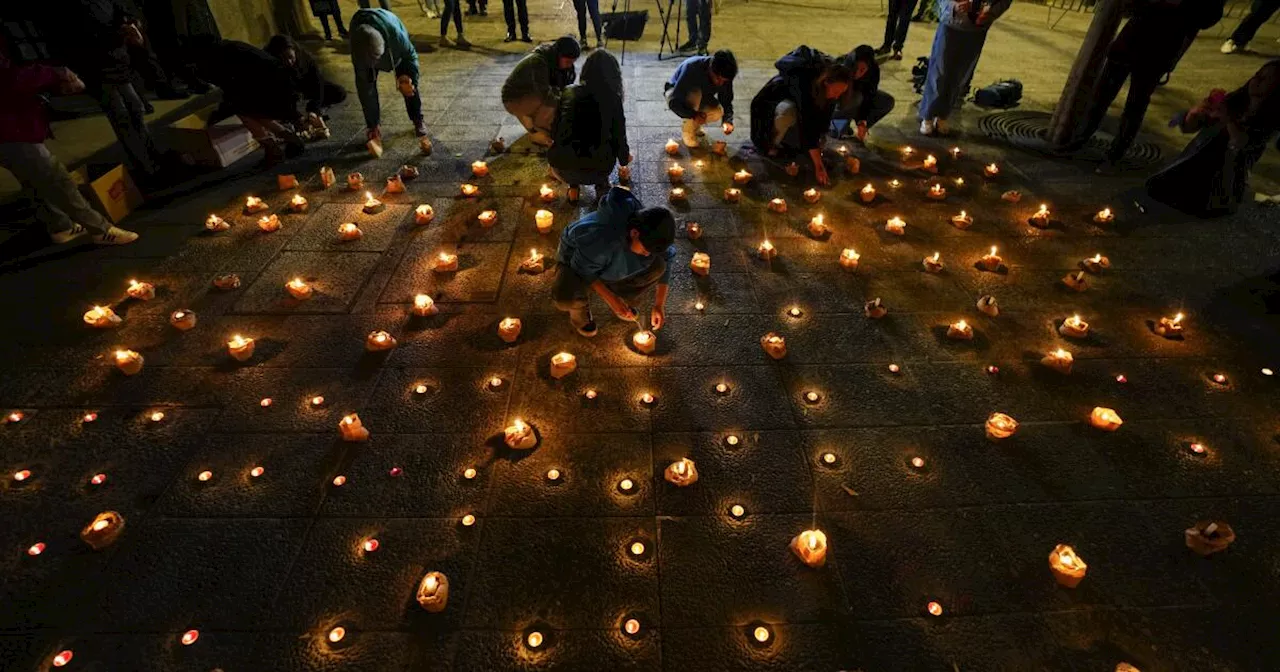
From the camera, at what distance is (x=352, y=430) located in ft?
10.1

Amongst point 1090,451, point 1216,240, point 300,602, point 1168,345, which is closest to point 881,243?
point 1168,345

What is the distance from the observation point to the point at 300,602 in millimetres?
2447

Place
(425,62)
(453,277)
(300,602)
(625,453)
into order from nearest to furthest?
(300,602) → (625,453) → (453,277) → (425,62)

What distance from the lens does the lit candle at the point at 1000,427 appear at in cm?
318

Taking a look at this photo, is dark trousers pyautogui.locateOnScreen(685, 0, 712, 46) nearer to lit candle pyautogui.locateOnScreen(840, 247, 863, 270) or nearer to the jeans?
lit candle pyautogui.locateOnScreen(840, 247, 863, 270)

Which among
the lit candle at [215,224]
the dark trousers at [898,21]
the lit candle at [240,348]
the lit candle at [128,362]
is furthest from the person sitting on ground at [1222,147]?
the lit candle at [215,224]

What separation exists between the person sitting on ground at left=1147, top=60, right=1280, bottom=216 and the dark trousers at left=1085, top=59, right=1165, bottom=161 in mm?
931

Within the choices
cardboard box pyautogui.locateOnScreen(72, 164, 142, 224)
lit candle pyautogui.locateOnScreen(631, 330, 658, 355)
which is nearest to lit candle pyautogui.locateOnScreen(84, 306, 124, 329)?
cardboard box pyautogui.locateOnScreen(72, 164, 142, 224)

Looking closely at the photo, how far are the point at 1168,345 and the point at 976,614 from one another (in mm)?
2860

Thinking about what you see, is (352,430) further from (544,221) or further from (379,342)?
(544,221)

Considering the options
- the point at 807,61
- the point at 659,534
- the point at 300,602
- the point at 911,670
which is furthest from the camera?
the point at 807,61

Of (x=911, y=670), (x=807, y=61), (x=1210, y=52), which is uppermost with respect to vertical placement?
(x=807, y=61)

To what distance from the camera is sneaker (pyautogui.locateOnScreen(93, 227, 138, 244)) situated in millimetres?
4762

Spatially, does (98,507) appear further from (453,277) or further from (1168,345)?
(1168,345)
